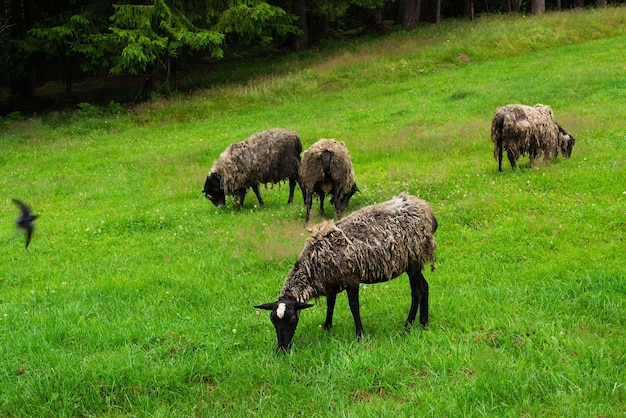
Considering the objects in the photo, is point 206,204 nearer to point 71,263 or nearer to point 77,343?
point 71,263

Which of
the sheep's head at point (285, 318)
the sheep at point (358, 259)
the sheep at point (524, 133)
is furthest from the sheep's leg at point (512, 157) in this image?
the sheep's head at point (285, 318)

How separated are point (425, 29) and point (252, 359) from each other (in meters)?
32.6

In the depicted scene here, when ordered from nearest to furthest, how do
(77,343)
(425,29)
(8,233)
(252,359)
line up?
(252,359), (77,343), (8,233), (425,29)

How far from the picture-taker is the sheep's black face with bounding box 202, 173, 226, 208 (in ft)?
44.9

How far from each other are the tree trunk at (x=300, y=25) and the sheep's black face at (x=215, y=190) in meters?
23.1

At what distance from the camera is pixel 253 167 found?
1362cm

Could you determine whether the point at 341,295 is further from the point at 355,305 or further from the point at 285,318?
the point at 285,318

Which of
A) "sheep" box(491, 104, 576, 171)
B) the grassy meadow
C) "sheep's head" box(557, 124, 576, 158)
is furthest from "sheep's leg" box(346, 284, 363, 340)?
"sheep's head" box(557, 124, 576, 158)

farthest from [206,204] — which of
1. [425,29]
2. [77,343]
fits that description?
[425,29]

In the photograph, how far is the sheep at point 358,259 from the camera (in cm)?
652

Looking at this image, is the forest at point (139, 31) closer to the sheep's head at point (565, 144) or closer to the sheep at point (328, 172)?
the sheep at point (328, 172)

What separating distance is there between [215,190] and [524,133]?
7033mm

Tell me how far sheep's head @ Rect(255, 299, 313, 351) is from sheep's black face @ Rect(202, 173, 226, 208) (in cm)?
764

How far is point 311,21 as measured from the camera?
4956 cm
